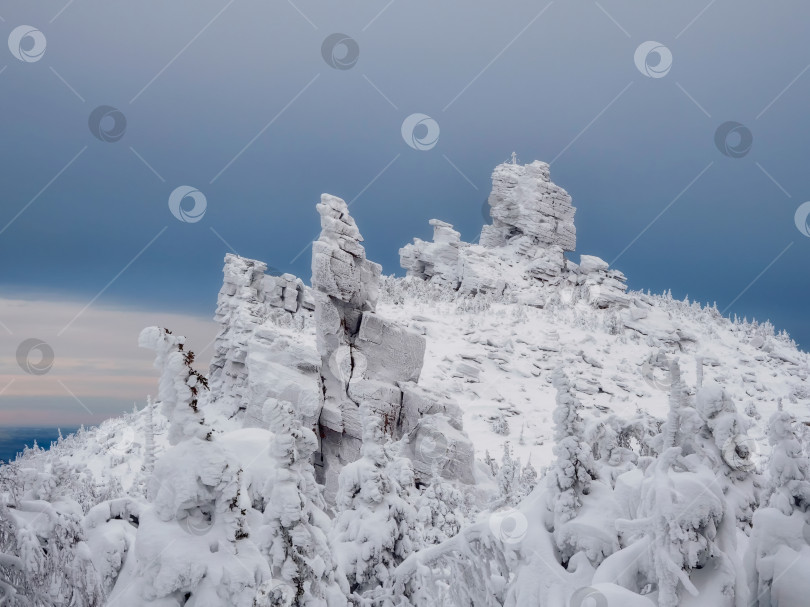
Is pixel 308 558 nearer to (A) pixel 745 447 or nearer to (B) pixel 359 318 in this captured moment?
(A) pixel 745 447

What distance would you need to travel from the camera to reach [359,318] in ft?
83.4

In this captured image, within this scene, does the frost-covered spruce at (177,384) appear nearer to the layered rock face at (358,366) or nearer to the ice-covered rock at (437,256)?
the layered rock face at (358,366)

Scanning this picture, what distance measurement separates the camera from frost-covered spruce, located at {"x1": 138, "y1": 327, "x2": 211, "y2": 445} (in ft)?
15.0

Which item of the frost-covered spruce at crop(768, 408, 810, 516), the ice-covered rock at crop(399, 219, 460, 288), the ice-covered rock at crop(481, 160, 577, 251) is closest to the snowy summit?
the frost-covered spruce at crop(768, 408, 810, 516)

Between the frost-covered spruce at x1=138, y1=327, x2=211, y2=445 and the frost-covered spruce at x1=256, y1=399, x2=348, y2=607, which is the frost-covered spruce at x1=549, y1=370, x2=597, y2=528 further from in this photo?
the frost-covered spruce at x1=138, y1=327, x2=211, y2=445

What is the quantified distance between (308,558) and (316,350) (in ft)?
66.6

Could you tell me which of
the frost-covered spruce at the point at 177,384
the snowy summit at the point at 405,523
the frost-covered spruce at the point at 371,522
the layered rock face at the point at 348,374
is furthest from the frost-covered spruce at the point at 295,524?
the layered rock face at the point at 348,374

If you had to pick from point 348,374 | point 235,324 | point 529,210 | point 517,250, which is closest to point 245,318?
point 235,324

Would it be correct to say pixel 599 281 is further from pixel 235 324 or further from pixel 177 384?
pixel 177 384

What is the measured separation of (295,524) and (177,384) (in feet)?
5.87

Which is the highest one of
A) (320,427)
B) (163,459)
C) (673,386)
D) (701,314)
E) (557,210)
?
(557,210)

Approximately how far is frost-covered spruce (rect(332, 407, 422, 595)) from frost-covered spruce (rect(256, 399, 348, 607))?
1.74 m

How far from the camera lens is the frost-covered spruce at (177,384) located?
4570 mm

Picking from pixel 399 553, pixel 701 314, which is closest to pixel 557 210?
pixel 701 314
